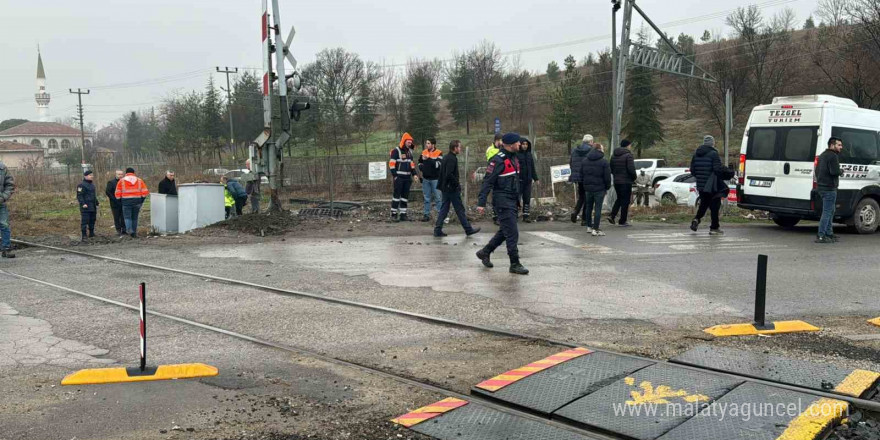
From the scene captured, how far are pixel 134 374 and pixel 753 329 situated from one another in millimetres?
5442

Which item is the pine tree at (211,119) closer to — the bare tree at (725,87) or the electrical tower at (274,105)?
the bare tree at (725,87)

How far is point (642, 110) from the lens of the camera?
50938mm

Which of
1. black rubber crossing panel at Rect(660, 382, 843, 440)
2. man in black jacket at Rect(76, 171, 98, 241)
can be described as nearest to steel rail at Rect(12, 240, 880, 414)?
black rubber crossing panel at Rect(660, 382, 843, 440)

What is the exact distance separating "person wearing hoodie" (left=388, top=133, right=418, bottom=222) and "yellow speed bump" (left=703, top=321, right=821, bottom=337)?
9.94 metres

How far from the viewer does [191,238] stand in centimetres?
1416

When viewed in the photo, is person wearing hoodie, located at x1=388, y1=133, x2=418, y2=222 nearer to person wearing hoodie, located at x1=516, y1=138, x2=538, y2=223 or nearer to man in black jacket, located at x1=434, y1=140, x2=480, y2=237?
man in black jacket, located at x1=434, y1=140, x2=480, y2=237

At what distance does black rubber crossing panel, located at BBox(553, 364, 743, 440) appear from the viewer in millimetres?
4250

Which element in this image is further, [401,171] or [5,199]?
[401,171]

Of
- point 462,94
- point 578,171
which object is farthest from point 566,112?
point 578,171

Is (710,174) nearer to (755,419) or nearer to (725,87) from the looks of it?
(755,419)

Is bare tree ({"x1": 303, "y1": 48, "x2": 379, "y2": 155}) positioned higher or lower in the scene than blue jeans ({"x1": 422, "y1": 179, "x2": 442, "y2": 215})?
higher

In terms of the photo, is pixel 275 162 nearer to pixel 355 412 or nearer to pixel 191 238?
pixel 191 238

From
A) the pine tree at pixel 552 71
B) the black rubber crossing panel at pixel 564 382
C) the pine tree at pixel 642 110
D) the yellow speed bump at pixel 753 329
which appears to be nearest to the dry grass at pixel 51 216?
the black rubber crossing panel at pixel 564 382

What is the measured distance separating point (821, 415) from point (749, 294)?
160 inches
